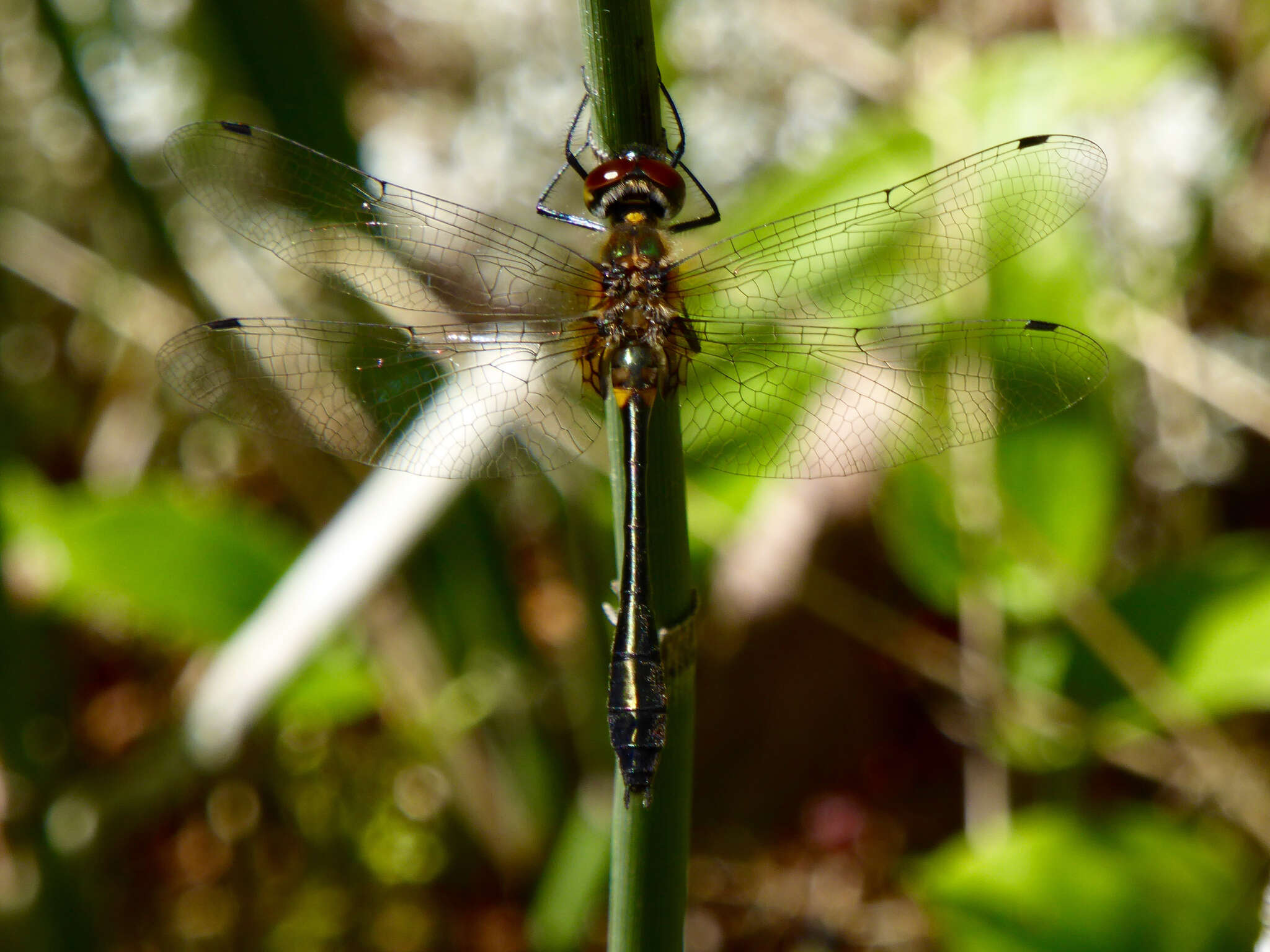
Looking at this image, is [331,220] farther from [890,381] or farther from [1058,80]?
[1058,80]

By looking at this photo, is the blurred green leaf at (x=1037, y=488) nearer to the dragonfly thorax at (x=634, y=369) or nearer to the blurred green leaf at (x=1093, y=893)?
the blurred green leaf at (x=1093, y=893)

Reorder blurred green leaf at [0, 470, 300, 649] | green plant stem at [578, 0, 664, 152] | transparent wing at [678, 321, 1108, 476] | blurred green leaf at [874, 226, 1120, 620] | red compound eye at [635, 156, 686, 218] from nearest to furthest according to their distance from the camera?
green plant stem at [578, 0, 664, 152] < red compound eye at [635, 156, 686, 218] < transparent wing at [678, 321, 1108, 476] < blurred green leaf at [874, 226, 1120, 620] < blurred green leaf at [0, 470, 300, 649]

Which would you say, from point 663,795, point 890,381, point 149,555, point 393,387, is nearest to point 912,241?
point 890,381

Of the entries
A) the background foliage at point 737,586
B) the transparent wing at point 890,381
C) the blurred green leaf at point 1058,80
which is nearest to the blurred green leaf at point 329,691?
the background foliage at point 737,586

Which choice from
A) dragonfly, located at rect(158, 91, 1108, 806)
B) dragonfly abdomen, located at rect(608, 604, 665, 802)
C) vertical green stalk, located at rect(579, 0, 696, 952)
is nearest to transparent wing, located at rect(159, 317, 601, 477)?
dragonfly, located at rect(158, 91, 1108, 806)

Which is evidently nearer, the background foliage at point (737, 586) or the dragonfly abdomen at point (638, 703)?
the dragonfly abdomen at point (638, 703)

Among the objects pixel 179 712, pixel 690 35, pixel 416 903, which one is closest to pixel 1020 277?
pixel 690 35

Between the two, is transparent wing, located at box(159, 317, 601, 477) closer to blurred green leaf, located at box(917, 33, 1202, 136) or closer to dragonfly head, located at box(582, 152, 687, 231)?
dragonfly head, located at box(582, 152, 687, 231)
